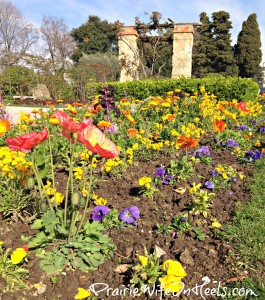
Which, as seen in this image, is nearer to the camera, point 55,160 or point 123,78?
point 55,160

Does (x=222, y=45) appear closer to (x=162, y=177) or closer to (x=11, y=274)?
(x=162, y=177)

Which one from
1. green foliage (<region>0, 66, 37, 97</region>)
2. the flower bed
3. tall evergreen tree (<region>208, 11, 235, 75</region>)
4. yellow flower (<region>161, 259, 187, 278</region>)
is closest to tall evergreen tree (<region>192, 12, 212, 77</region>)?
tall evergreen tree (<region>208, 11, 235, 75</region>)

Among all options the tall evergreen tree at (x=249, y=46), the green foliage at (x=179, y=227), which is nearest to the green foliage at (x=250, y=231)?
the green foliage at (x=179, y=227)

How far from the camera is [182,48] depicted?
55.9 ft

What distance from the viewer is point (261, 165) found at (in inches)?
139

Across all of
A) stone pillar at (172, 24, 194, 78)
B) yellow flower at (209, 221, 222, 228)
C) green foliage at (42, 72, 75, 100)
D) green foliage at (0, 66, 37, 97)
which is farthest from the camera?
green foliage at (0, 66, 37, 97)

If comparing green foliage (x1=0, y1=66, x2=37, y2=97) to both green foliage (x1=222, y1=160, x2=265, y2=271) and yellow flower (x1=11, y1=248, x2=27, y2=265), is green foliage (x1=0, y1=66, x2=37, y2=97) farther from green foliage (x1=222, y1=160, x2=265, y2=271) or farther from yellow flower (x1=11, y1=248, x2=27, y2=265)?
yellow flower (x1=11, y1=248, x2=27, y2=265)

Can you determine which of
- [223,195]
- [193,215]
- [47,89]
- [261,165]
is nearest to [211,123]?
[261,165]

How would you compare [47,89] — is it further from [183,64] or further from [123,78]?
[183,64]

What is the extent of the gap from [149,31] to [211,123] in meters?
13.8

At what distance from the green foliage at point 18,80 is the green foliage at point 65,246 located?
21.2m

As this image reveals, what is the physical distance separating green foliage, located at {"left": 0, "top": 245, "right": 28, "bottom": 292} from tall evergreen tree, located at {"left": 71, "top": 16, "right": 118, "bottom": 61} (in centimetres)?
3971

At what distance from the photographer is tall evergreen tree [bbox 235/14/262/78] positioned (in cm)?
3297

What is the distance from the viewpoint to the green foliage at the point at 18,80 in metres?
21.2
